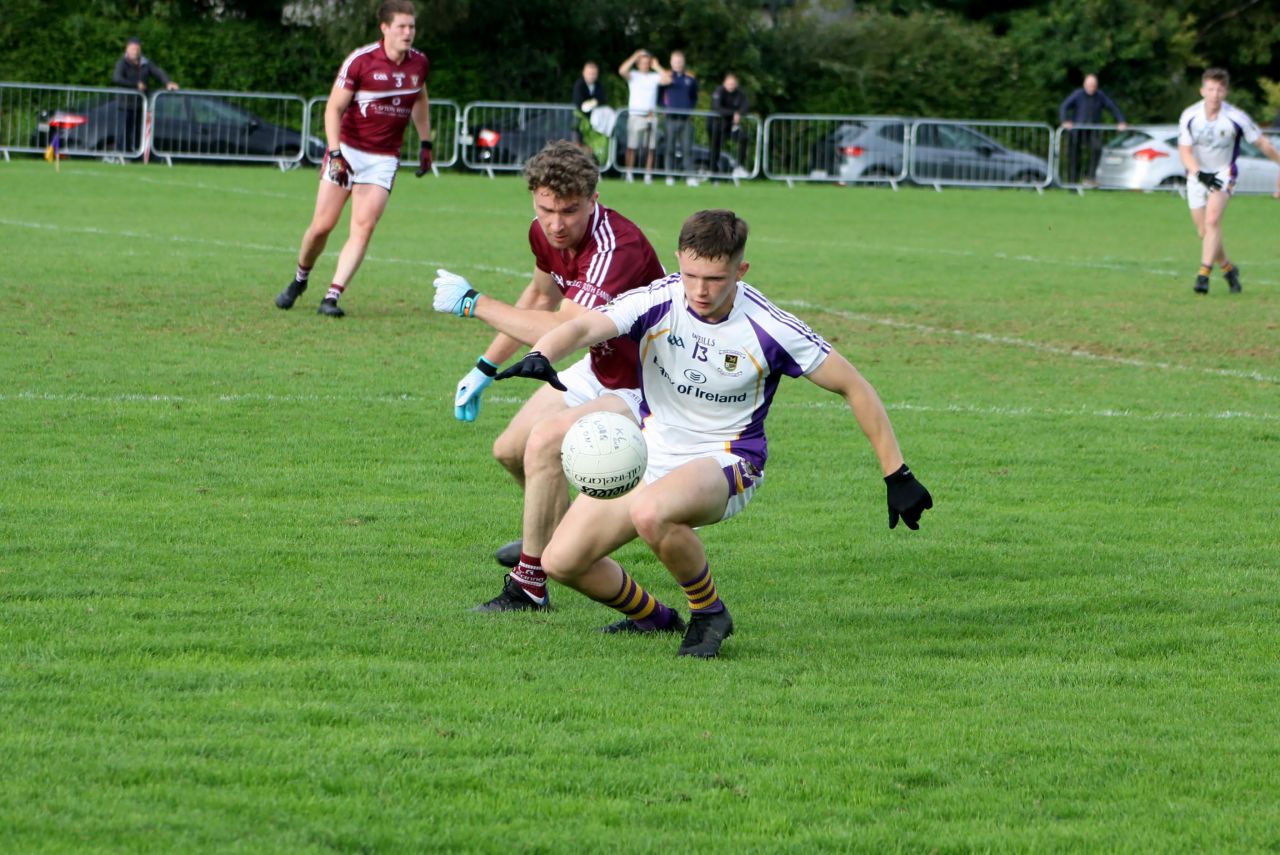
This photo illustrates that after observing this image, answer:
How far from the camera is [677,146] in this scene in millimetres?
31578

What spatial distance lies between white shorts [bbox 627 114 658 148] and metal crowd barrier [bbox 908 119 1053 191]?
15.5ft

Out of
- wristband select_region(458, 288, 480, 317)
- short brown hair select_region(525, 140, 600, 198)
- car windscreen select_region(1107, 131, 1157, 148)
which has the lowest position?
wristband select_region(458, 288, 480, 317)

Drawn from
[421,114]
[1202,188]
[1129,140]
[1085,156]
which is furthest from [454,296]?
[1129,140]

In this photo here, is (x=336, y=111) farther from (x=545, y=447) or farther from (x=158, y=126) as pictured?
(x=158, y=126)

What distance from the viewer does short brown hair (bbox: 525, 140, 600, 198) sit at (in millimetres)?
6590

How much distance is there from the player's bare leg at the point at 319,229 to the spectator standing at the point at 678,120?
17.7 metres

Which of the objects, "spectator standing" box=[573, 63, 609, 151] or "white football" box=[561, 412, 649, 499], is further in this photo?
"spectator standing" box=[573, 63, 609, 151]

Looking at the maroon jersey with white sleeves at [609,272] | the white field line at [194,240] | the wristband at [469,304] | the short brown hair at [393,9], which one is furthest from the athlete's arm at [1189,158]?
the wristband at [469,304]

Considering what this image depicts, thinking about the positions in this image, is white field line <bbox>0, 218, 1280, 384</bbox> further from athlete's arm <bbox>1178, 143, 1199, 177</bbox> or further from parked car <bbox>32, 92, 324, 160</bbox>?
parked car <bbox>32, 92, 324, 160</bbox>

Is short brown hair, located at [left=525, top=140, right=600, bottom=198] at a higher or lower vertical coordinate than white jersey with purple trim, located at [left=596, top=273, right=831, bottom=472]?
higher

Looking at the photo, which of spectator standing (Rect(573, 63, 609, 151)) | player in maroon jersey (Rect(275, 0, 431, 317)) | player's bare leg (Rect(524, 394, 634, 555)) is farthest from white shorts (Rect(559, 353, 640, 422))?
spectator standing (Rect(573, 63, 609, 151))

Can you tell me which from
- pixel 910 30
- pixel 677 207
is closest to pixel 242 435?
pixel 677 207

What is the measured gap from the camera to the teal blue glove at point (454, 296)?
6.02m

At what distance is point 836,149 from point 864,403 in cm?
2759
